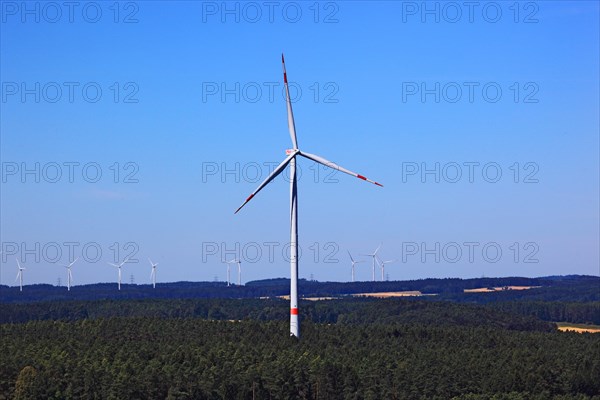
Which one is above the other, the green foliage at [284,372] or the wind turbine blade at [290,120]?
the wind turbine blade at [290,120]

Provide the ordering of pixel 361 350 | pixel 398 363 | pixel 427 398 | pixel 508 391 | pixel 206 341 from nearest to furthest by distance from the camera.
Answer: pixel 427 398
pixel 508 391
pixel 398 363
pixel 361 350
pixel 206 341

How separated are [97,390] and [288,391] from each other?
84.6 ft

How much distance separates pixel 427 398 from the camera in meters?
138

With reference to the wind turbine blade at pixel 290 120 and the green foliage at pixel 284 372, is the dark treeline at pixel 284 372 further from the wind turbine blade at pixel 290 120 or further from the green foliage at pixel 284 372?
the wind turbine blade at pixel 290 120

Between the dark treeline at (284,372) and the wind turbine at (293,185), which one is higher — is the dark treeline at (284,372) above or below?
below

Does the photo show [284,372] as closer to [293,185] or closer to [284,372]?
[284,372]

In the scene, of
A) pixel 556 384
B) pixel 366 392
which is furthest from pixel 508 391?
pixel 366 392

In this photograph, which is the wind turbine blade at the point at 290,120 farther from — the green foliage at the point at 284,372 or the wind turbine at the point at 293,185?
the green foliage at the point at 284,372

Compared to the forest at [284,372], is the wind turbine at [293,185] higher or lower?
higher

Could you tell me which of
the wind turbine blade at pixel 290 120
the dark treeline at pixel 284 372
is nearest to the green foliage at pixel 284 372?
the dark treeline at pixel 284 372

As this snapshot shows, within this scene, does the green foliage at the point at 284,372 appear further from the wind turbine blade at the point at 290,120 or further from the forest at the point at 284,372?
the wind turbine blade at the point at 290,120

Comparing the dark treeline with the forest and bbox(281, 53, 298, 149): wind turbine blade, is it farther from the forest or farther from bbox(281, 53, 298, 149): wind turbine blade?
bbox(281, 53, 298, 149): wind turbine blade

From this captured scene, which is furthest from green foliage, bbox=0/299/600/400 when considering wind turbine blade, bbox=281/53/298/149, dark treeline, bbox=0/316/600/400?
wind turbine blade, bbox=281/53/298/149

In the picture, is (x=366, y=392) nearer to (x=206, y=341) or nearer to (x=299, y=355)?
(x=299, y=355)
